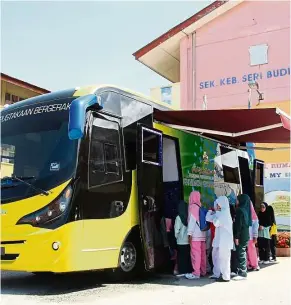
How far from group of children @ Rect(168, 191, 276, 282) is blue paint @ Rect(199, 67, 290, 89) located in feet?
35.6

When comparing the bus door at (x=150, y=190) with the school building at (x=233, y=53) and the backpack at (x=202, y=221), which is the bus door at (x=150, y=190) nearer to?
the backpack at (x=202, y=221)

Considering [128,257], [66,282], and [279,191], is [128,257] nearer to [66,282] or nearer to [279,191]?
[66,282]

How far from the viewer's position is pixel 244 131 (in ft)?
33.8

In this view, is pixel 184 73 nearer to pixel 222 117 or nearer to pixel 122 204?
pixel 222 117

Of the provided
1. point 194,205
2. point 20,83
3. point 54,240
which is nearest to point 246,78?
point 20,83

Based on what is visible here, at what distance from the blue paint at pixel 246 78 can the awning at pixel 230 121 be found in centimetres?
851

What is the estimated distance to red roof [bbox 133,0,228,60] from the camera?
19969mm

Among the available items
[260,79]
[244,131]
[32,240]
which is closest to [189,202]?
[244,131]

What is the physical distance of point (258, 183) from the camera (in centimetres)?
1276

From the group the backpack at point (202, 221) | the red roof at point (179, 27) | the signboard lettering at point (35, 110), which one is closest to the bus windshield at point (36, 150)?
the signboard lettering at point (35, 110)

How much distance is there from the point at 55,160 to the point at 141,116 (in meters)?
2.06

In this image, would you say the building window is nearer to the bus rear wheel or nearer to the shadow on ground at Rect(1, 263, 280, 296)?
the shadow on ground at Rect(1, 263, 280, 296)

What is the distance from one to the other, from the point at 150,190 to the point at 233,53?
12.9m

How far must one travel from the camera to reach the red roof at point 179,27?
19969 mm
